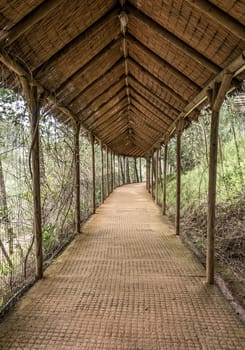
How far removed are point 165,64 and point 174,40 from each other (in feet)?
2.26

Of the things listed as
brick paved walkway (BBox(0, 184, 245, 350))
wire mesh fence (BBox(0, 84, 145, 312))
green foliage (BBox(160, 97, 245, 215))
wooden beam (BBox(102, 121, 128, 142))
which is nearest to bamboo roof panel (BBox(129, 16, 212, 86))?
green foliage (BBox(160, 97, 245, 215))

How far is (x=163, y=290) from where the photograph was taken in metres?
2.79

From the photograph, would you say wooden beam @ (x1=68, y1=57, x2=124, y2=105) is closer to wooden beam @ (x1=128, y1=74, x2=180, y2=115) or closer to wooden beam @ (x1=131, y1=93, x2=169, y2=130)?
wooden beam @ (x1=128, y1=74, x2=180, y2=115)

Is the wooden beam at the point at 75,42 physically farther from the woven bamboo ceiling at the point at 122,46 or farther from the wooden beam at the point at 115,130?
the wooden beam at the point at 115,130

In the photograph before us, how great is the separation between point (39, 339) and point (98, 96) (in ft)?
13.5

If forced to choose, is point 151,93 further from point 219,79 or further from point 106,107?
point 219,79

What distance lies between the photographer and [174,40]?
106 inches

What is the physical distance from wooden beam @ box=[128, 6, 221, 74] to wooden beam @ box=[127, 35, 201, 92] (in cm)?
60

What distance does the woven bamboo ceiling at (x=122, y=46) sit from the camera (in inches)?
83.4

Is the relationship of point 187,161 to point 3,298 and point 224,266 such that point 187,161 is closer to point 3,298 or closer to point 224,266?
point 224,266

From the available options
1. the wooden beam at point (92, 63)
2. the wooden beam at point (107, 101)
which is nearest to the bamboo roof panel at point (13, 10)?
the wooden beam at point (92, 63)

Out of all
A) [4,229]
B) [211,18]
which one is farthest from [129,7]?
[4,229]

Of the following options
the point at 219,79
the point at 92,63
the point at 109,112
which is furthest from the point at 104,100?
the point at 219,79

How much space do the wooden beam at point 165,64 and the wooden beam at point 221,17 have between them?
4.28 ft
